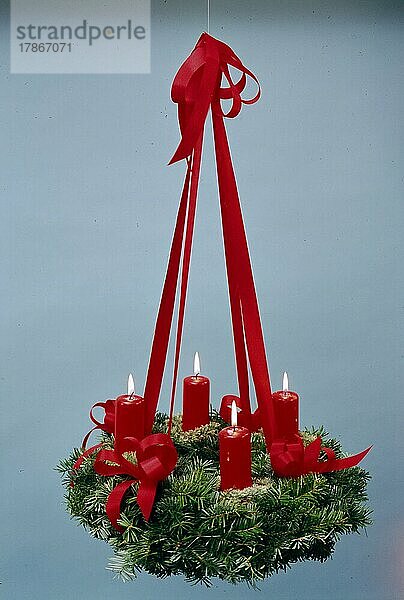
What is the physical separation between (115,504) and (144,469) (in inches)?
2.2

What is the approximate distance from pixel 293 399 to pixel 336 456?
11 cm

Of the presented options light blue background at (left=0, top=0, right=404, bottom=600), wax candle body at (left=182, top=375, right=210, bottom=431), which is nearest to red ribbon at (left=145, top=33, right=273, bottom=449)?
wax candle body at (left=182, top=375, right=210, bottom=431)

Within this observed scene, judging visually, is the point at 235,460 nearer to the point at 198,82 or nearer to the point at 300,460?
the point at 300,460

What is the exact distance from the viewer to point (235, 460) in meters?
1.03

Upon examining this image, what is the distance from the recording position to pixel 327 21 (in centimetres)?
231

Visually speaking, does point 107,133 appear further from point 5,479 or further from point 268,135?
point 5,479

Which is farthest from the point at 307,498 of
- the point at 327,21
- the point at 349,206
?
the point at 327,21

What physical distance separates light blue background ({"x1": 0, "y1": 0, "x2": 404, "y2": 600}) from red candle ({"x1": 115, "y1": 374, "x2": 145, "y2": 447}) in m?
1.21

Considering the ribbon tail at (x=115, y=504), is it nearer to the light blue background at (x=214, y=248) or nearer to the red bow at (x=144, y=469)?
the red bow at (x=144, y=469)

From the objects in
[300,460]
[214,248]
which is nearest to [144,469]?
[300,460]

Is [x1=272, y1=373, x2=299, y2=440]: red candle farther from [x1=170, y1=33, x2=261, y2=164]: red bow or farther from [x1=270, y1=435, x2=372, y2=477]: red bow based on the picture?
[x1=170, y1=33, x2=261, y2=164]: red bow

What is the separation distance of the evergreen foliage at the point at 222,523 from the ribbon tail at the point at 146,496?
20 mm

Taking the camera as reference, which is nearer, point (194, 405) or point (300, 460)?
point (300, 460)

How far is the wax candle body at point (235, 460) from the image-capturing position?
1027 millimetres
